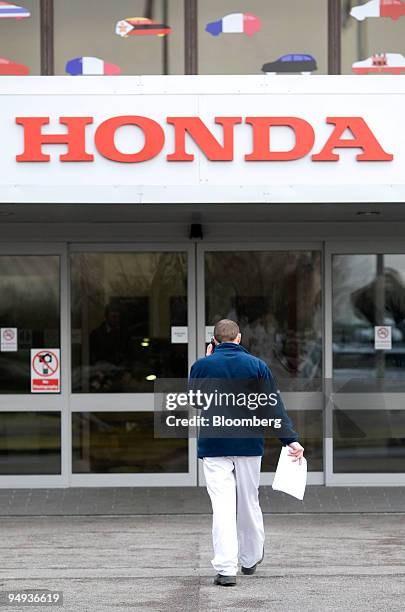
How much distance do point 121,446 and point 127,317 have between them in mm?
1300

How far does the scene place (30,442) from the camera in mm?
11055

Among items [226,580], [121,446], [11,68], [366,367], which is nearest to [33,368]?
[121,446]

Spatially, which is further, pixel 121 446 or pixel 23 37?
pixel 121 446

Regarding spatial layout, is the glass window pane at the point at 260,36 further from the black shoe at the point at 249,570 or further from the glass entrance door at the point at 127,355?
the black shoe at the point at 249,570

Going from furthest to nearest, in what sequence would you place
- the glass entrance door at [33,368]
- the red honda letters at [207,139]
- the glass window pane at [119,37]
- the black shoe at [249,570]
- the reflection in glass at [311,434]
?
the reflection in glass at [311,434]
the glass entrance door at [33,368]
the glass window pane at [119,37]
the red honda letters at [207,139]
the black shoe at [249,570]

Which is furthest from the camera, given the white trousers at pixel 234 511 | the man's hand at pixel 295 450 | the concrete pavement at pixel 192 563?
the man's hand at pixel 295 450

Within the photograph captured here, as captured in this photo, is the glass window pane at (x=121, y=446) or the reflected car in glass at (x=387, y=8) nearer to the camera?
the reflected car in glass at (x=387, y=8)

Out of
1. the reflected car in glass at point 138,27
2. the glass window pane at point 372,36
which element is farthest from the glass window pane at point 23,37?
the glass window pane at point 372,36

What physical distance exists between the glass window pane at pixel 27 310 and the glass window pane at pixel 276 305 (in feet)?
5.15

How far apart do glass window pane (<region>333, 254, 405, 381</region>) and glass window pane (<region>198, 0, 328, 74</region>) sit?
220 cm

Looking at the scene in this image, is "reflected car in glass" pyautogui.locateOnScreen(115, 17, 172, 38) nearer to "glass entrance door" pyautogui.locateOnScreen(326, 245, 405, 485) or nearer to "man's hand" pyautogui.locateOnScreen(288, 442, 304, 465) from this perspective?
"glass entrance door" pyautogui.locateOnScreen(326, 245, 405, 485)

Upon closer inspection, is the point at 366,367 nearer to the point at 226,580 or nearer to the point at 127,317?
the point at 127,317

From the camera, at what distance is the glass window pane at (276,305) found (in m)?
11.1

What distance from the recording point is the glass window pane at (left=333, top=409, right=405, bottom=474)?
11.1 meters
